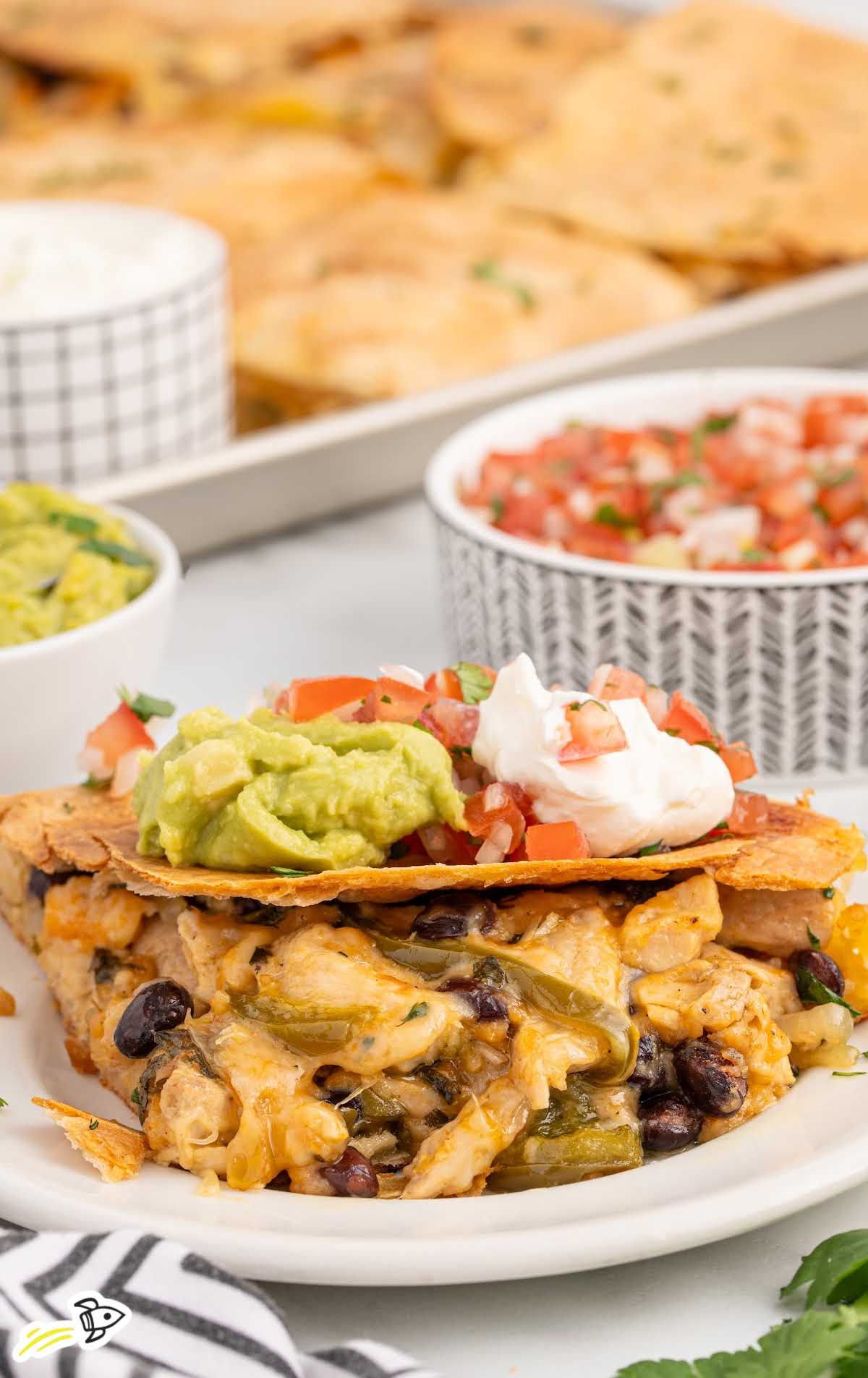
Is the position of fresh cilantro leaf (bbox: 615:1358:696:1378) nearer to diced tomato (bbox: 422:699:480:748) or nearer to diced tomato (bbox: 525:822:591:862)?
diced tomato (bbox: 525:822:591:862)

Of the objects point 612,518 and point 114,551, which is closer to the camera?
point 114,551

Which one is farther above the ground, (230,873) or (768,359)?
(230,873)

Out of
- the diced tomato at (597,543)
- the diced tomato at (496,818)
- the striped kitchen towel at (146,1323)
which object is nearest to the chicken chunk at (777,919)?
the diced tomato at (496,818)

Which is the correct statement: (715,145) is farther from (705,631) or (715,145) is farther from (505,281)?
(705,631)

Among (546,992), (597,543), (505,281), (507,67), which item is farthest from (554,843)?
(507,67)

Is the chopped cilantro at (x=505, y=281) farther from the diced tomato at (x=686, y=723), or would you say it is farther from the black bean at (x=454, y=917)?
the black bean at (x=454, y=917)

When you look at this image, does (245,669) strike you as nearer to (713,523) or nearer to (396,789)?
(713,523)

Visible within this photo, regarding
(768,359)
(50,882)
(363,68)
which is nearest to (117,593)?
(50,882)
